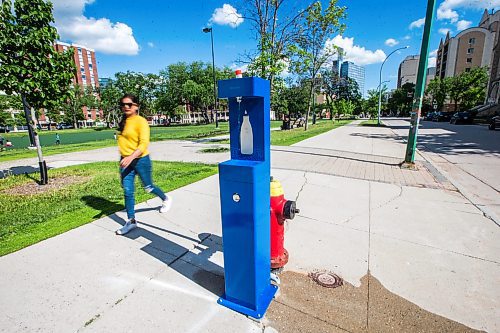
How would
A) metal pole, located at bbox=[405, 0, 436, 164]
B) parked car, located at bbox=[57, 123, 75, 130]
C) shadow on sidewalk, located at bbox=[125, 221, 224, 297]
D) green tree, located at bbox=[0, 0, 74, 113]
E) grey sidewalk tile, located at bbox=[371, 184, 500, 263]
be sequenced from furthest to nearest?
parked car, located at bbox=[57, 123, 75, 130]
metal pole, located at bbox=[405, 0, 436, 164]
green tree, located at bbox=[0, 0, 74, 113]
grey sidewalk tile, located at bbox=[371, 184, 500, 263]
shadow on sidewalk, located at bbox=[125, 221, 224, 297]

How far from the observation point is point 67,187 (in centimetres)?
571

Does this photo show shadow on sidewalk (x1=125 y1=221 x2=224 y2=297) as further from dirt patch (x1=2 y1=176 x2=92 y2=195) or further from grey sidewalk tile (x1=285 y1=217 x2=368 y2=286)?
dirt patch (x1=2 y1=176 x2=92 y2=195)

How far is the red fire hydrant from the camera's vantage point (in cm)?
235

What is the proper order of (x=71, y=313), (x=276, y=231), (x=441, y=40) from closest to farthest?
(x=71, y=313) < (x=276, y=231) < (x=441, y=40)

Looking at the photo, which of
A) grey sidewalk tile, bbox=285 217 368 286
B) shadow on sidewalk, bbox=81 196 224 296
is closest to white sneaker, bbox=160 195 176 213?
shadow on sidewalk, bbox=81 196 224 296

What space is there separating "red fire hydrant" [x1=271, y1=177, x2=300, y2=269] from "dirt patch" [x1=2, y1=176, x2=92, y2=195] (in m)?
5.55

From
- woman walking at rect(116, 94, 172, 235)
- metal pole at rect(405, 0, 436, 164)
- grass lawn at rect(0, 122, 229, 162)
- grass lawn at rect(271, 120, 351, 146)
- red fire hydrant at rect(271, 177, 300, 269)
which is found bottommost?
grass lawn at rect(0, 122, 229, 162)

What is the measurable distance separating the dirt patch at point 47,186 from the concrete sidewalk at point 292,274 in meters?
2.87

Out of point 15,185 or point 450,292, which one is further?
point 15,185

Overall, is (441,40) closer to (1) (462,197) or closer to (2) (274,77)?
(2) (274,77)

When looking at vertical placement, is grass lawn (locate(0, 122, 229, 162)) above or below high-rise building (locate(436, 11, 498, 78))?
below

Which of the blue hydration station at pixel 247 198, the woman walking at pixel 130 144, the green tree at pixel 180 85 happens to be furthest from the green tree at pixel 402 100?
the blue hydration station at pixel 247 198

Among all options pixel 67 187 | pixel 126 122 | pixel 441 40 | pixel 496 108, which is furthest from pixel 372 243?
pixel 441 40

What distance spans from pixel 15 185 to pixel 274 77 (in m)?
10.3
